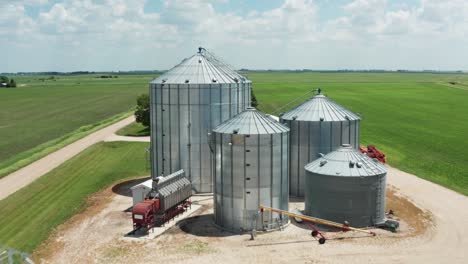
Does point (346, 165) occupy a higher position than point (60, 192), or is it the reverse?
point (346, 165)

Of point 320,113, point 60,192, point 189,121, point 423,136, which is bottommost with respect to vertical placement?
point 60,192

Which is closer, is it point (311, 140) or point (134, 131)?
point (311, 140)

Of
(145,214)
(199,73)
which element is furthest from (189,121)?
(145,214)

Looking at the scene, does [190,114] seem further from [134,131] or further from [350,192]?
[134,131]

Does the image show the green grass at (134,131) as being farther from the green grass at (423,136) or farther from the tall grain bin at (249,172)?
the tall grain bin at (249,172)

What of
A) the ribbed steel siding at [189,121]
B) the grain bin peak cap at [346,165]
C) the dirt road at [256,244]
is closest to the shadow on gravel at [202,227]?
the dirt road at [256,244]

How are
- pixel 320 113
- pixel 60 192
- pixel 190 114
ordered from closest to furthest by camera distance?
pixel 320 113, pixel 190 114, pixel 60 192

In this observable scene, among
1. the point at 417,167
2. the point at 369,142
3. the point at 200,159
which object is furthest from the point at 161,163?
the point at 369,142
